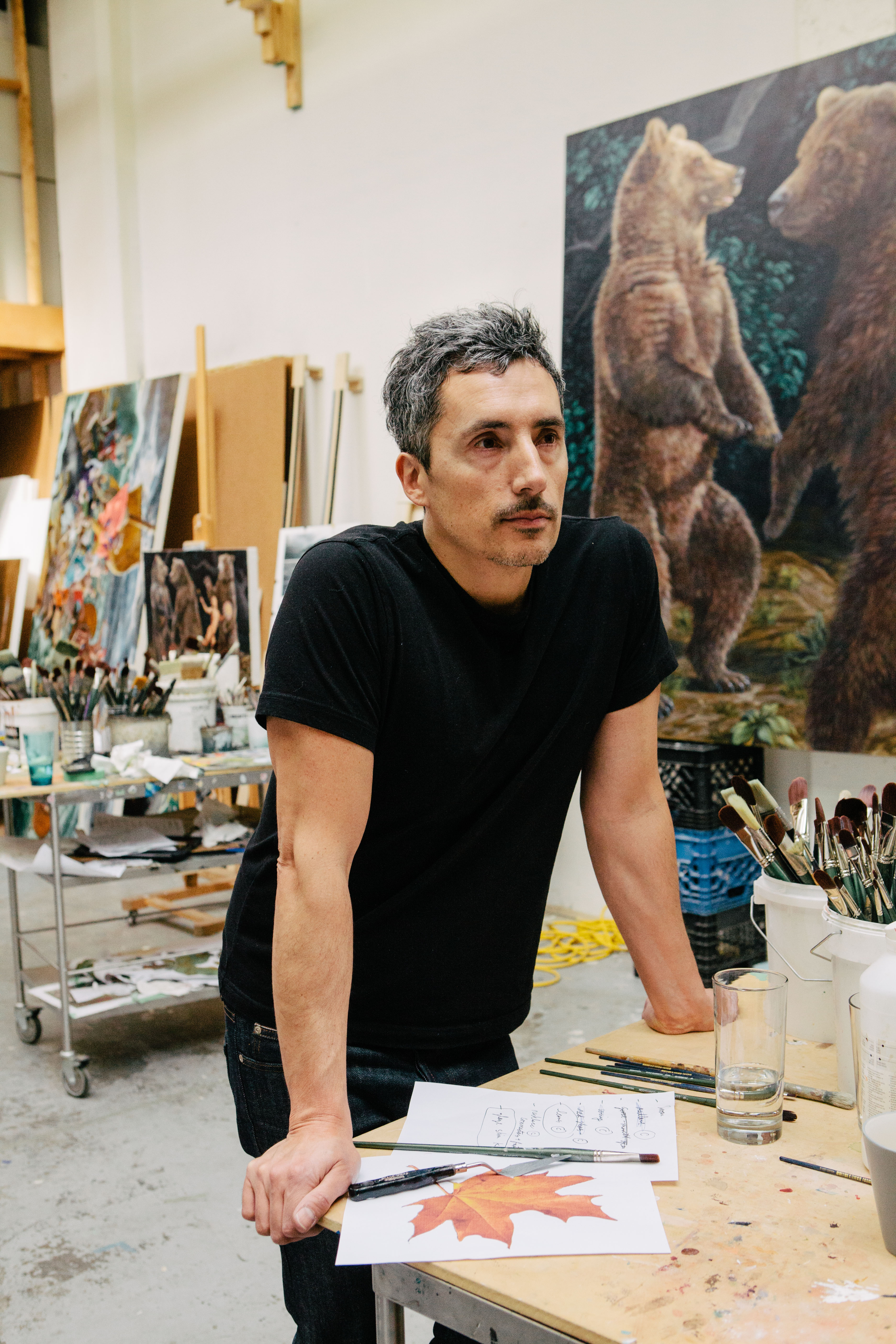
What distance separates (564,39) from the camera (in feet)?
14.1

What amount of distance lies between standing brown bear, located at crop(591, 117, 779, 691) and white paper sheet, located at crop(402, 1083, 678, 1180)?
2.67 metres

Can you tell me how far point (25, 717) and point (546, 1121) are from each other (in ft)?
9.26

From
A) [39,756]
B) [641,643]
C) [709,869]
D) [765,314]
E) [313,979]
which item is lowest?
[709,869]

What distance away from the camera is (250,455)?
18.6ft

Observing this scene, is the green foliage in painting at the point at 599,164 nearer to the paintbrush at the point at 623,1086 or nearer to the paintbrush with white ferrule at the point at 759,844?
the paintbrush with white ferrule at the point at 759,844

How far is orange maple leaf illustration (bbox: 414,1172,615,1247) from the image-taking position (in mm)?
923

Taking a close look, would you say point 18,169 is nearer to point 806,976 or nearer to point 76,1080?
point 76,1080

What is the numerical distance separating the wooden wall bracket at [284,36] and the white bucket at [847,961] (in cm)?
535

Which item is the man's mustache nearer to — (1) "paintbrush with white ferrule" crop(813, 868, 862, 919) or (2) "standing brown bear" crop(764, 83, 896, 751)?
(1) "paintbrush with white ferrule" crop(813, 868, 862, 919)

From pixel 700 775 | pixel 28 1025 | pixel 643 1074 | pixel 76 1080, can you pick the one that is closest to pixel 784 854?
pixel 643 1074

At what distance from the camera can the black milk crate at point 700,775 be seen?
3.64 metres

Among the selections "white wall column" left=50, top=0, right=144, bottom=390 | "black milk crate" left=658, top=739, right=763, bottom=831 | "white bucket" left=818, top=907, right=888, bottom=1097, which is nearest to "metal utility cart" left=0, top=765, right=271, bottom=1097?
"black milk crate" left=658, top=739, right=763, bottom=831

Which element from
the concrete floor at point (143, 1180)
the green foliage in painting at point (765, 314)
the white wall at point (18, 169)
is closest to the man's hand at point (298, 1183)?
the concrete floor at point (143, 1180)

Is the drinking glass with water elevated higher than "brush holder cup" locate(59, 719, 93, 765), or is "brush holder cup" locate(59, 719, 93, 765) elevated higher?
the drinking glass with water
